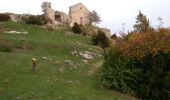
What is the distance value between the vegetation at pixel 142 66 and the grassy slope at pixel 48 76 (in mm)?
1268

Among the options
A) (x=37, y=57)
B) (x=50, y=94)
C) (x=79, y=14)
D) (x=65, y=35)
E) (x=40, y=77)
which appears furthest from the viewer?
(x=79, y=14)

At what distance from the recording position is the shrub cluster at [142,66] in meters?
33.5

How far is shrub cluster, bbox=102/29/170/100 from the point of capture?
33469mm

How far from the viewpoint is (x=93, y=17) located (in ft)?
276

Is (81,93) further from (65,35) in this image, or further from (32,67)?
(65,35)

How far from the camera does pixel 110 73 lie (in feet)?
112

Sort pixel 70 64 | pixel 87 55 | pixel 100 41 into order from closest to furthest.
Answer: pixel 70 64, pixel 87 55, pixel 100 41

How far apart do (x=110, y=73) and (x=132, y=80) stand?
5.33 ft

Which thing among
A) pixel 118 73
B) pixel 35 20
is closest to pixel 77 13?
pixel 35 20

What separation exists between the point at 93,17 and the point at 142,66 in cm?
4986

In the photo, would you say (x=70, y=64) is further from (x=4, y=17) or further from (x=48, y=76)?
(x=4, y=17)

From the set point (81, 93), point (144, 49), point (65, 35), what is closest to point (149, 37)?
point (144, 49)

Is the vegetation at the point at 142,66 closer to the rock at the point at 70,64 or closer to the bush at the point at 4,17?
the rock at the point at 70,64

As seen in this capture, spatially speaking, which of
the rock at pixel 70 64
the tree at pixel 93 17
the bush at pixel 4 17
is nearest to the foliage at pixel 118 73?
the rock at pixel 70 64
